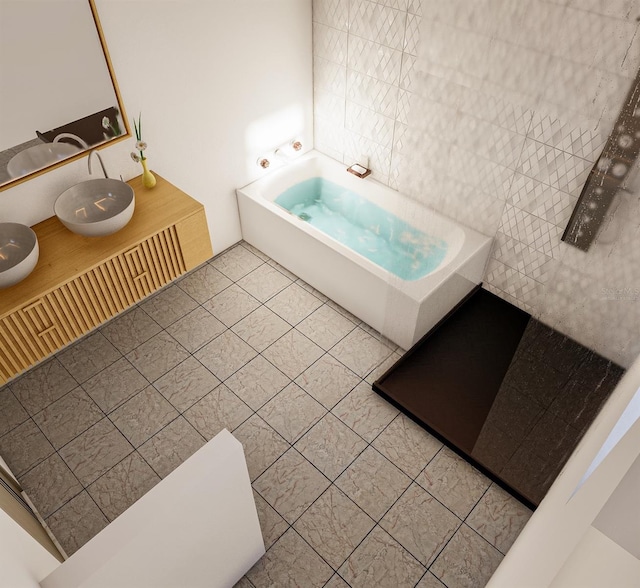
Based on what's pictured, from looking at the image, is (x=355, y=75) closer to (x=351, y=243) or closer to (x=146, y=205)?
(x=351, y=243)

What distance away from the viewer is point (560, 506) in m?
1.71

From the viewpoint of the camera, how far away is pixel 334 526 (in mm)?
2490

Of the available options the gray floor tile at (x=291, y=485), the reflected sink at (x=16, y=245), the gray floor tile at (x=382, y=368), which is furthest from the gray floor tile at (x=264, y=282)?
the reflected sink at (x=16, y=245)

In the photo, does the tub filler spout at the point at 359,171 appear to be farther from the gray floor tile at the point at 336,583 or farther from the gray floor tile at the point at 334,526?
the gray floor tile at the point at 336,583

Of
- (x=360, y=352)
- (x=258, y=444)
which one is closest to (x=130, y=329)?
(x=258, y=444)

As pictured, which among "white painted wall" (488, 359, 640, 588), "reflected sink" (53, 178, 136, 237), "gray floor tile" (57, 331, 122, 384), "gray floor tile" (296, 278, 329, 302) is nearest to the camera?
"white painted wall" (488, 359, 640, 588)

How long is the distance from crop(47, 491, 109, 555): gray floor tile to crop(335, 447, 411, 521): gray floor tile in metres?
1.14

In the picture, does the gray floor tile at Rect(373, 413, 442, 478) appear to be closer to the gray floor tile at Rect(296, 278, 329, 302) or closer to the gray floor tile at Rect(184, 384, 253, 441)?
the gray floor tile at Rect(184, 384, 253, 441)

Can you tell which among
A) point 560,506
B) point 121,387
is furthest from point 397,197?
point 560,506

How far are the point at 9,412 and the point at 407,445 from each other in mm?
2118

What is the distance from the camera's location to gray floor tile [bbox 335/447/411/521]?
101 inches

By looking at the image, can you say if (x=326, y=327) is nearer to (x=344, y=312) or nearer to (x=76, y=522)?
(x=344, y=312)

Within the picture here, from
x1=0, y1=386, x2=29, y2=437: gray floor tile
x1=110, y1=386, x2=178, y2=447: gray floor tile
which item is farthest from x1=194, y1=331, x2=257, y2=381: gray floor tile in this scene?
x1=0, y1=386, x2=29, y2=437: gray floor tile

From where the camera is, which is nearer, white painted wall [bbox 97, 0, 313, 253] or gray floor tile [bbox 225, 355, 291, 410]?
white painted wall [bbox 97, 0, 313, 253]
